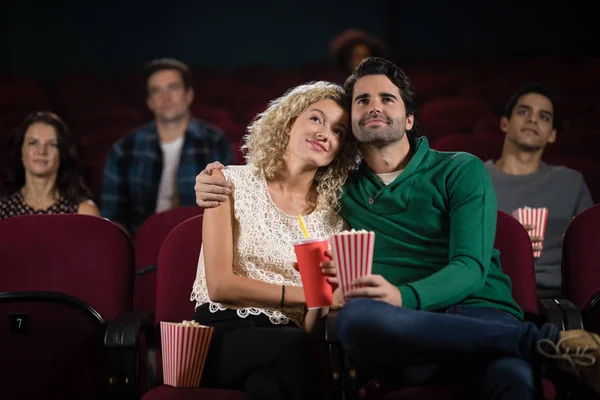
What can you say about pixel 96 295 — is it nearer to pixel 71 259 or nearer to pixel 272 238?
pixel 71 259

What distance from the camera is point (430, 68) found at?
412 cm

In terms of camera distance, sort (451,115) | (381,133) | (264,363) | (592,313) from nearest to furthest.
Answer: (264,363), (592,313), (381,133), (451,115)

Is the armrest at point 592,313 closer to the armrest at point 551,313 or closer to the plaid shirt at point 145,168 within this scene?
the armrest at point 551,313

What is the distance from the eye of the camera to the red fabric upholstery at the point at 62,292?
1.48 meters

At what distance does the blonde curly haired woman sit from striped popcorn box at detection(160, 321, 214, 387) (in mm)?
50

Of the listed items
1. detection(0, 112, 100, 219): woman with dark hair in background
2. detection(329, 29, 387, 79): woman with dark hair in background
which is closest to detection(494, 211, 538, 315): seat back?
detection(0, 112, 100, 219): woman with dark hair in background

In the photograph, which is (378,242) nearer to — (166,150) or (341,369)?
(341,369)

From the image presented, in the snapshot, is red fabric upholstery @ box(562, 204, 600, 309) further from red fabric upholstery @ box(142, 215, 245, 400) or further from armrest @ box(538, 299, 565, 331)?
red fabric upholstery @ box(142, 215, 245, 400)

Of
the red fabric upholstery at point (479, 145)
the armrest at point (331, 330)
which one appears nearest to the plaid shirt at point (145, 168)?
the red fabric upholstery at point (479, 145)

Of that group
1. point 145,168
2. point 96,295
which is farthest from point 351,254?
point 145,168

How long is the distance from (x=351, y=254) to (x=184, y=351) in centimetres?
32

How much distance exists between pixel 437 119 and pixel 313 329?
198cm

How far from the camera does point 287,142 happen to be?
1642 millimetres

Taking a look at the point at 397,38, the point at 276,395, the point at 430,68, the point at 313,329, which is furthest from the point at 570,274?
the point at 397,38
